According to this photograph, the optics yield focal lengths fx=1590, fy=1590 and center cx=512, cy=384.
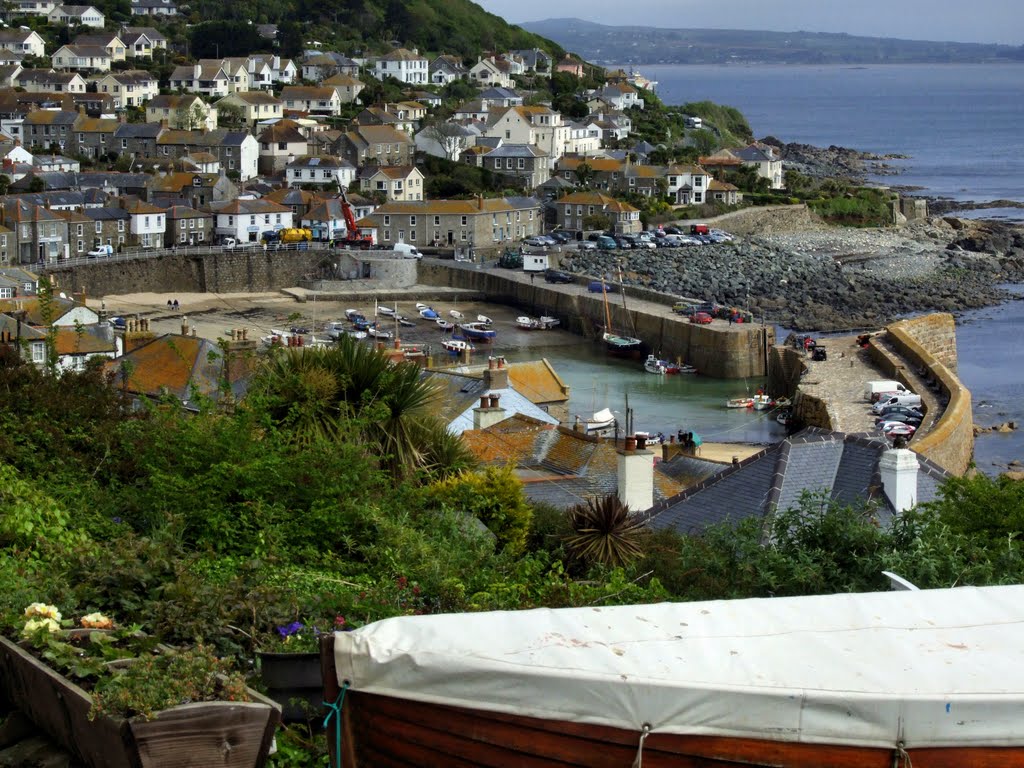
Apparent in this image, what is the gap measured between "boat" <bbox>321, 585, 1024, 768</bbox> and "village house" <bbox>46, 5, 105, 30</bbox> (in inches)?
4013

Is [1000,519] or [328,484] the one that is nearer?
[328,484]

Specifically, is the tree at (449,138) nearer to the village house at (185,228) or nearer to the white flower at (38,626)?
the village house at (185,228)

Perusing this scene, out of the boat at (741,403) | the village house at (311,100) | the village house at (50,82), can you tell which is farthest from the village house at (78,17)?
the boat at (741,403)

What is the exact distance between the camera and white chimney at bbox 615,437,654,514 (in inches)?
507

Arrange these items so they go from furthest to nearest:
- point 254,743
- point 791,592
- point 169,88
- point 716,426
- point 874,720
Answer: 1. point 169,88
2. point 716,426
3. point 791,592
4. point 254,743
5. point 874,720

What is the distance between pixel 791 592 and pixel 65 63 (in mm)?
88099

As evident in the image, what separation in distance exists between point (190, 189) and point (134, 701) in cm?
5580

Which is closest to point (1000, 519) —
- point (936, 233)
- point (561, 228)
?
point (561, 228)

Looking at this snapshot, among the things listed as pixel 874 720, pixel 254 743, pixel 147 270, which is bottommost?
pixel 147 270

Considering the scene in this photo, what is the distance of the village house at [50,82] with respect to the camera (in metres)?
82.5

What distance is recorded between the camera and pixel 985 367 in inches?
1581

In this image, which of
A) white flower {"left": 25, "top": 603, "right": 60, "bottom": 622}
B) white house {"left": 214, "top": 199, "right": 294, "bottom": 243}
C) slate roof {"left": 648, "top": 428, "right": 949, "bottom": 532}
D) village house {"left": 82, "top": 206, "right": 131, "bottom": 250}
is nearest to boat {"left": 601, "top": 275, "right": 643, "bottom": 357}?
white house {"left": 214, "top": 199, "right": 294, "bottom": 243}

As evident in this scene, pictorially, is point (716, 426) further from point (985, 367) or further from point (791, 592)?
point (791, 592)

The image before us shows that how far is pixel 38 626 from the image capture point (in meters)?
5.15
